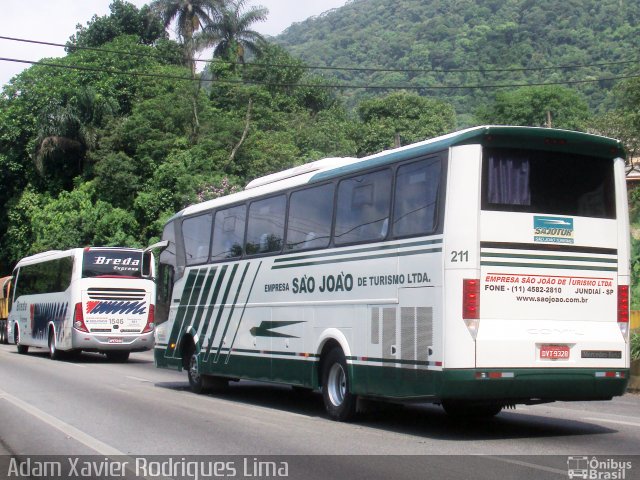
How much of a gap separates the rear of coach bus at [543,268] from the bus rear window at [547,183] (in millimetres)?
12

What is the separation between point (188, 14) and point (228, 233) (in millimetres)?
46967

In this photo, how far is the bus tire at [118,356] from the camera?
1170 inches

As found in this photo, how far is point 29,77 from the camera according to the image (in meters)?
58.8

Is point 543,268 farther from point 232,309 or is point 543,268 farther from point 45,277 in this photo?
point 45,277

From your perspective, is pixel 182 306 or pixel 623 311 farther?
pixel 182 306

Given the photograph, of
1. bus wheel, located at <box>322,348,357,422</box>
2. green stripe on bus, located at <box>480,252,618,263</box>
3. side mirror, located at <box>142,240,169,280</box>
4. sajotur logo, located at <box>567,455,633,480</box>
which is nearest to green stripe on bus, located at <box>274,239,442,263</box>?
green stripe on bus, located at <box>480,252,618,263</box>

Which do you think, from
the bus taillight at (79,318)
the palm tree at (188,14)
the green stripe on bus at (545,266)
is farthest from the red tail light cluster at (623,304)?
the palm tree at (188,14)

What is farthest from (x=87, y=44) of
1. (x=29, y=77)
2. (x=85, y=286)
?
(x=85, y=286)

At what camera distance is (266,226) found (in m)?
15.5

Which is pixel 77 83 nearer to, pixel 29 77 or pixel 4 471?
pixel 29 77

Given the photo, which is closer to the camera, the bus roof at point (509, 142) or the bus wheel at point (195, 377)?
the bus roof at point (509, 142)

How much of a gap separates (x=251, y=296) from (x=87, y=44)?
56097 mm

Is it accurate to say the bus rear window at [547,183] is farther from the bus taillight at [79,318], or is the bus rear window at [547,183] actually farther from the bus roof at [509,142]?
the bus taillight at [79,318]

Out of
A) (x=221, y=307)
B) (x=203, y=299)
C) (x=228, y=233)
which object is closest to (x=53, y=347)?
(x=203, y=299)
